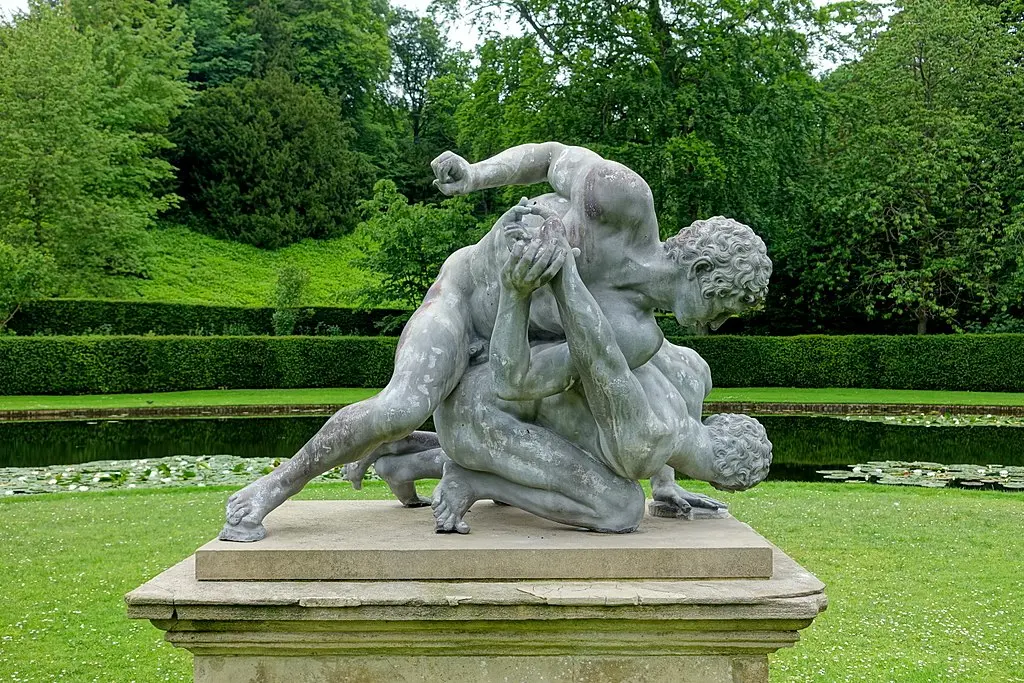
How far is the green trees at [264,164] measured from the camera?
32.9 m

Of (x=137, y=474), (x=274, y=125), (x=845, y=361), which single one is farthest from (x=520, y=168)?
(x=274, y=125)

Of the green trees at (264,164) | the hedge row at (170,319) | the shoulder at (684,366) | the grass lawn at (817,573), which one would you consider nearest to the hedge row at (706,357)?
the hedge row at (170,319)

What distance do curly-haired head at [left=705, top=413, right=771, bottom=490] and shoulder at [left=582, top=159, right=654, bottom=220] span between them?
0.74 meters

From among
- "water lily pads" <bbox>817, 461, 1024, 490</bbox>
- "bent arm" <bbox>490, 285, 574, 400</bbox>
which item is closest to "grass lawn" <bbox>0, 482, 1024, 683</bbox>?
"water lily pads" <bbox>817, 461, 1024, 490</bbox>

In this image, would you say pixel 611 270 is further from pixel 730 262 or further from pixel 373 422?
pixel 373 422

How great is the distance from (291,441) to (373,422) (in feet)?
33.2

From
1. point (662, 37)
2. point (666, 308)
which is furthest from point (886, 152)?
point (666, 308)

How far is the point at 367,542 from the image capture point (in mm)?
2922

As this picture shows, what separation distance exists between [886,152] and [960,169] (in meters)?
1.74

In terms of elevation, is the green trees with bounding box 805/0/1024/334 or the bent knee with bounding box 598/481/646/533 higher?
the green trees with bounding box 805/0/1024/334

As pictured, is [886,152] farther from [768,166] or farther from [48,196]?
[48,196]

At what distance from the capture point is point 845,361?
806 inches

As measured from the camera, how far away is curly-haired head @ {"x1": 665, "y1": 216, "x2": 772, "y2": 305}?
2.93 m

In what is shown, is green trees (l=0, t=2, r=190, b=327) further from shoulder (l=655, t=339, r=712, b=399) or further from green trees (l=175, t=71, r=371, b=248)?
shoulder (l=655, t=339, r=712, b=399)
